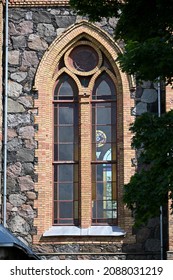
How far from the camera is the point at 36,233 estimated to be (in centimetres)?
1847

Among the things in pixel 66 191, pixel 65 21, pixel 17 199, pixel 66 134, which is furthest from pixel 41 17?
pixel 17 199

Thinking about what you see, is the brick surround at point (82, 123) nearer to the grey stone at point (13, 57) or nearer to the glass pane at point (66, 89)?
the glass pane at point (66, 89)

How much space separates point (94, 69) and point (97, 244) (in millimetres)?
4097

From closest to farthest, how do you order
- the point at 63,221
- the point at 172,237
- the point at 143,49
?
the point at 143,49 → the point at 172,237 → the point at 63,221

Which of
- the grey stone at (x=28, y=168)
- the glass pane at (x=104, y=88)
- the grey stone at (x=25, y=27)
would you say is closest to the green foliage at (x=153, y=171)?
the grey stone at (x=28, y=168)

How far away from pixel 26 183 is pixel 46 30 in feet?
12.0

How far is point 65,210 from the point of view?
741 inches

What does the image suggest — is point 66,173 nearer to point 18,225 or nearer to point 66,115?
point 66,115

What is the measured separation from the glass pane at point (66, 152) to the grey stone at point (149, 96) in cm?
203

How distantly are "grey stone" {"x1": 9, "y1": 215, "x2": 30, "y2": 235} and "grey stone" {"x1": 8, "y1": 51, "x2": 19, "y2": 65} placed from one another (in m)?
3.61

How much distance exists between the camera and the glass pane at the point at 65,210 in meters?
18.8

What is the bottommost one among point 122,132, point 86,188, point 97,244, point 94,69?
point 97,244

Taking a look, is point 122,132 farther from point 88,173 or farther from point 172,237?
point 172,237

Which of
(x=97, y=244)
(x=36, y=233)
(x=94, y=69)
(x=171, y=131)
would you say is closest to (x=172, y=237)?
(x=97, y=244)
